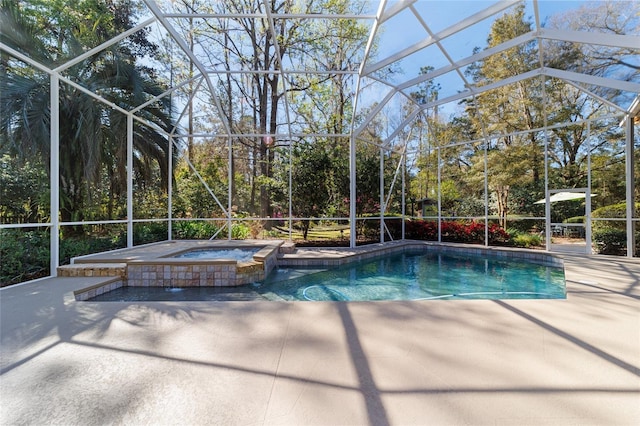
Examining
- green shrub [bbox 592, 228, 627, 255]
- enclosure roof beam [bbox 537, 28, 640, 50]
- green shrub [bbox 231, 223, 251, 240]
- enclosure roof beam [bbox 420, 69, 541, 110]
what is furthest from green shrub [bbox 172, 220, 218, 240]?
green shrub [bbox 592, 228, 627, 255]

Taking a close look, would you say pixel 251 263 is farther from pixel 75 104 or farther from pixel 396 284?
pixel 75 104

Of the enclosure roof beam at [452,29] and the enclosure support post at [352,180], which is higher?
the enclosure roof beam at [452,29]

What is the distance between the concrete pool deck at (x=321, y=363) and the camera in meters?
1.56

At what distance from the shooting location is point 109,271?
491 cm

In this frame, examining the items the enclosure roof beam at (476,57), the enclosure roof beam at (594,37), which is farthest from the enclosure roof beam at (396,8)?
the enclosure roof beam at (594,37)

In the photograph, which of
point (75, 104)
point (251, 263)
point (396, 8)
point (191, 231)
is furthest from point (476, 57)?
point (191, 231)

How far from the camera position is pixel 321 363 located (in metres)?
2.02

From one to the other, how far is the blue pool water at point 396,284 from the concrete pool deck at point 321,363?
4.88 feet

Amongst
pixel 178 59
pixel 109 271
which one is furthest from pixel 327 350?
pixel 178 59

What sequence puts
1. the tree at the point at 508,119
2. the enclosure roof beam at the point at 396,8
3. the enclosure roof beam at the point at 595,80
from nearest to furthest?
the enclosure roof beam at the point at 396,8 → the enclosure roof beam at the point at 595,80 → the tree at the point at 508,119

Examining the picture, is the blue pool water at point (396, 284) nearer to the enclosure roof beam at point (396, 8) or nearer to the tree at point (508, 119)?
the tree at point (508, 119)

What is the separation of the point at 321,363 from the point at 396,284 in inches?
158

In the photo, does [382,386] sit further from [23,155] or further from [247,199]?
[247,199]

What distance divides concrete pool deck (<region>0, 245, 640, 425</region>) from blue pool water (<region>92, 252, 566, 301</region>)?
149cm
